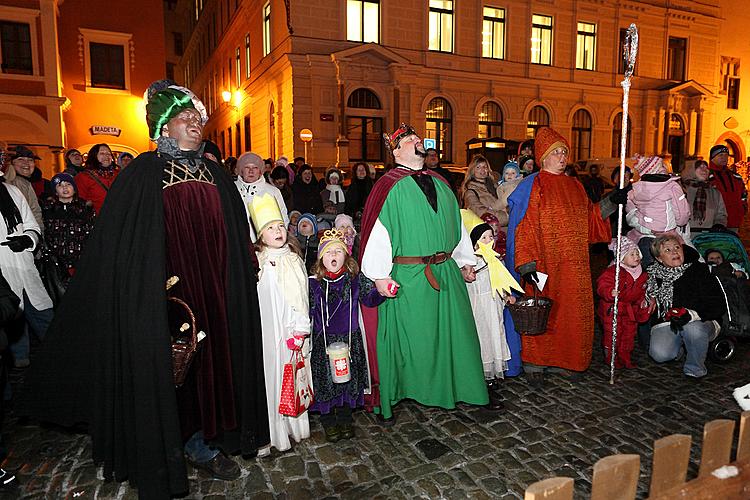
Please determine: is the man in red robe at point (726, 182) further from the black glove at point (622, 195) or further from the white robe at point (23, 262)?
the white robe at point (23, 262)

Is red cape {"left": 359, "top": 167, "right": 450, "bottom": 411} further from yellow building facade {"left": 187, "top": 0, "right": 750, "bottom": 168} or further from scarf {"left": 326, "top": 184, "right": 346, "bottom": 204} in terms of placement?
yellow building facade {"left": 187, "top": 0, "right": 750, "bottom": 168}

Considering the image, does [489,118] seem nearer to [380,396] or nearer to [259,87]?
[259,87]

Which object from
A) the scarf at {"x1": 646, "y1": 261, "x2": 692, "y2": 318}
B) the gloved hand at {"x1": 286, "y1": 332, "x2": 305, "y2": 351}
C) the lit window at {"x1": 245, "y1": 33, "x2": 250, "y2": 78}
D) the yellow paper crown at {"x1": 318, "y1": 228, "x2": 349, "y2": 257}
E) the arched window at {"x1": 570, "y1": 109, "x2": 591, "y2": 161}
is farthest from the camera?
the lit window at {"x1": 245, "y1": 33, "x2": 250, "y2": 78}

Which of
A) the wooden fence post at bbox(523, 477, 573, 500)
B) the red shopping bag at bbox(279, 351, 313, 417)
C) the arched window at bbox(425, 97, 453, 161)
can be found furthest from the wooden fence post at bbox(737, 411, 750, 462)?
the arched window at bbox(425, 97, 453, 161)

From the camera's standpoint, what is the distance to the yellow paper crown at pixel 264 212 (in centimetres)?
338

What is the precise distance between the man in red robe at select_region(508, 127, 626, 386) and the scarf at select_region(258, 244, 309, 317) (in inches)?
77.5

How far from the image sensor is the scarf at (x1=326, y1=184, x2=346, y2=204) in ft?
32.0

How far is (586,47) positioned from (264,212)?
79.3 feet

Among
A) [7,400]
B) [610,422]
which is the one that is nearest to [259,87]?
[7,400]

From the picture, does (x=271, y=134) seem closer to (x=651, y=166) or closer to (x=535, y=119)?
(x=535, y=119)

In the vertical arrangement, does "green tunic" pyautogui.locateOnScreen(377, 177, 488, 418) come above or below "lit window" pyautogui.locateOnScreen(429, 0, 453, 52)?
below

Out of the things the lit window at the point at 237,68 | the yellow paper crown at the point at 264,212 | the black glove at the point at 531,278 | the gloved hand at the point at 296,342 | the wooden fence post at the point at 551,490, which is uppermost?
the lit window at the point at 237,68

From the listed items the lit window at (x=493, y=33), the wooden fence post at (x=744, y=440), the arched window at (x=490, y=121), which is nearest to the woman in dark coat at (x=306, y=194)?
the wooden fence post at (x=744, y=440)

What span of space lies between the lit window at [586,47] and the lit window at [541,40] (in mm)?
1637
